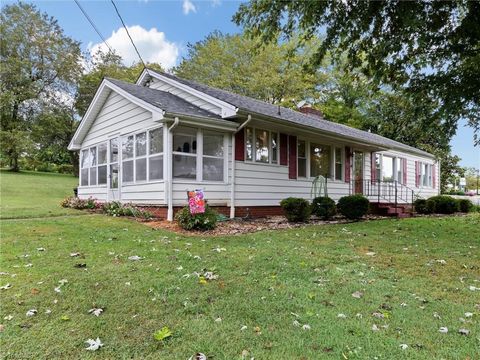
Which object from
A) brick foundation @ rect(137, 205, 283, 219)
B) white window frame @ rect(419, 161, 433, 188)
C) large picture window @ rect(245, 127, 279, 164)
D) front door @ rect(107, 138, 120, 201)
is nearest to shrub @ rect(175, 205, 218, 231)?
brick foundation @ rect(137, 205, 283, 219)

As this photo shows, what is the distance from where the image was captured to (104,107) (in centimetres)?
1309

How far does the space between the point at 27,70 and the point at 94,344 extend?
3450 centimetres

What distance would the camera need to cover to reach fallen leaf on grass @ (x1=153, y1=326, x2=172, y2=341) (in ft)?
9.28

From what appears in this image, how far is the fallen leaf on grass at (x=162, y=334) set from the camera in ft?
9.28

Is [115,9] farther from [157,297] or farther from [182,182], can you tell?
[157,297]

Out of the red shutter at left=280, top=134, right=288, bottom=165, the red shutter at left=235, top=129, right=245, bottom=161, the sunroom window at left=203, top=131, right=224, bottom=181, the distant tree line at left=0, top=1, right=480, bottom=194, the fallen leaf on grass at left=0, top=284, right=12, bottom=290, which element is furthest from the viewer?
the distant tree line at left=0, top=1, right=480, bottom=194

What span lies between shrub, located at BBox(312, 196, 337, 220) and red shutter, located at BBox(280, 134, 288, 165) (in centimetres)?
189

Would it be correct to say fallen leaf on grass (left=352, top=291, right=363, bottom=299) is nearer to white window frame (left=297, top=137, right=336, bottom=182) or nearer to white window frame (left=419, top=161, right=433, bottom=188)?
white window frame (left=297, top=137, right=336, bottom=182)

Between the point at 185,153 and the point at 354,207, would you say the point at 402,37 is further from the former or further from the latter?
the point at 185,153

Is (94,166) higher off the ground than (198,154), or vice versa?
(198,154)

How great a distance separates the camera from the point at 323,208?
11.0m

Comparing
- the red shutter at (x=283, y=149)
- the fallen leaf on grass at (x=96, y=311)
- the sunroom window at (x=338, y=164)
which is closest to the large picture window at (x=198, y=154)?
the red shutter at (x=283, y=149)

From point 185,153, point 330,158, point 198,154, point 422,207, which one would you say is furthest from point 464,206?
point 185,153

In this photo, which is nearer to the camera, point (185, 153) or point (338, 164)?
point (185, 153)
